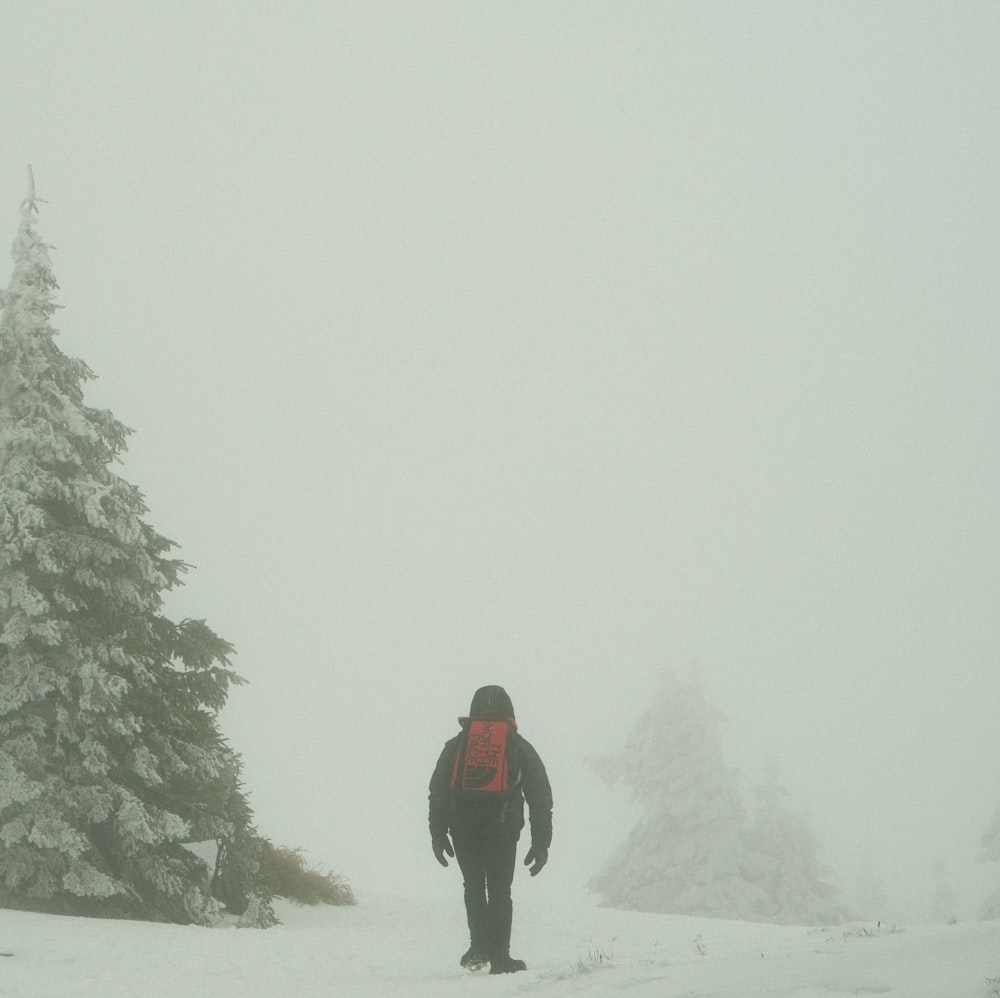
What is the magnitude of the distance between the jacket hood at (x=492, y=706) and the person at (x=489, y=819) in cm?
1

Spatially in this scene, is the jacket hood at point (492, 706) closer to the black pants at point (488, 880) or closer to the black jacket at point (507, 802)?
the black jacket at point (507, 802)

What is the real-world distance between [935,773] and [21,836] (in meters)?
174

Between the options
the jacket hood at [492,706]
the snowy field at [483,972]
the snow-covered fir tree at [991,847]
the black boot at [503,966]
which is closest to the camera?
the snowy field at [483,972]

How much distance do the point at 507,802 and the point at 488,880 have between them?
3.04ft

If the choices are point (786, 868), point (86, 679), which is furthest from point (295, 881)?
point (786, 868)

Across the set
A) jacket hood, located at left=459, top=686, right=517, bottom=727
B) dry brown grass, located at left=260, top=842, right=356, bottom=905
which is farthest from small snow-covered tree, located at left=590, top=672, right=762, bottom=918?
jacket hood, located at left=459, top=686, right=517, bottom=727

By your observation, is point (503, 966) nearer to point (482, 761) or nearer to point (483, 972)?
point (483, 972)

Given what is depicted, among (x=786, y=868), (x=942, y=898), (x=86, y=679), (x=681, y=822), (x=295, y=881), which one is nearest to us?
(x=86, y=679)

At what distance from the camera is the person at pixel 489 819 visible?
10430 millimetres

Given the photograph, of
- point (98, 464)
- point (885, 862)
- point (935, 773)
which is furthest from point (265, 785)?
point (98, 464)

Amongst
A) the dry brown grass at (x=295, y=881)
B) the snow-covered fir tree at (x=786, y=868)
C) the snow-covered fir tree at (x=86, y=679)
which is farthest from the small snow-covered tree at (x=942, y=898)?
the snow-covered fir tree at (x=86, y=679)

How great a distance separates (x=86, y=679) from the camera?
14.1 meters

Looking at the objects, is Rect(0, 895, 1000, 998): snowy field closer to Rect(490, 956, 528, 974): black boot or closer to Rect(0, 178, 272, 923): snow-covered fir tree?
Rect(490, 956, 528, 974): black boot

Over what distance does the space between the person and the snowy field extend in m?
0.47
